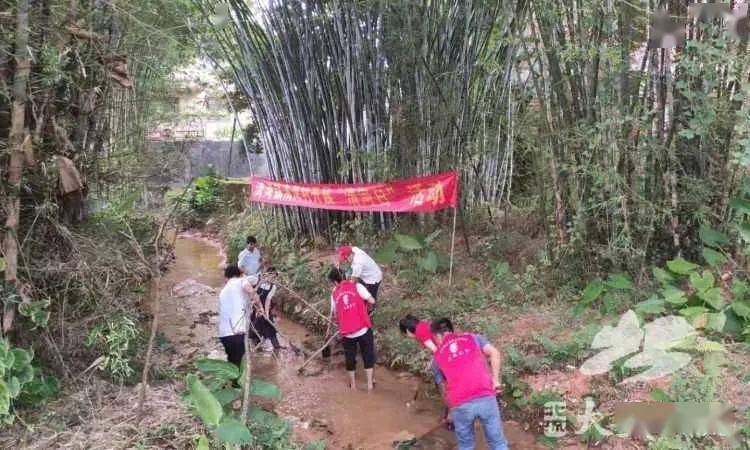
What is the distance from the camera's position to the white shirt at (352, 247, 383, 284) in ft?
16.5

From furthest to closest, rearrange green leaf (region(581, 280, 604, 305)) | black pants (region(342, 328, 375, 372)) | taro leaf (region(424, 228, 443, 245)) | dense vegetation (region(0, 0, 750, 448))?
taro leaf (region(424, 228, 443, 245)), green leaf (region(581, 280, 604, 305)), black pants (region(342, 328, 375, 372)), dense vegetation (region(0, 0, 750, 448))

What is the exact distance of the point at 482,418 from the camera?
288 centimetres

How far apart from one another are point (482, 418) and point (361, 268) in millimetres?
2338

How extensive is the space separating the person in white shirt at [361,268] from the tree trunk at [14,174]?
2506 millimetres

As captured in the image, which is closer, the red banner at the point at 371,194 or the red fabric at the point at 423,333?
the red fabric at the point at 423,333

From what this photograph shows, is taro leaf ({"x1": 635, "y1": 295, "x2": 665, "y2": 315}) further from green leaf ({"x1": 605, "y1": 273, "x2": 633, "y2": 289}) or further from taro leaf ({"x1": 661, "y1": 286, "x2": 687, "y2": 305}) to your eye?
green leaf ({"x1": 605, "y1": 273, "x2": 633, "y2": 289})

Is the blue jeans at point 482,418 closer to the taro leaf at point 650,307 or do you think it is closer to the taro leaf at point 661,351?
the taro leaf at point 661,351

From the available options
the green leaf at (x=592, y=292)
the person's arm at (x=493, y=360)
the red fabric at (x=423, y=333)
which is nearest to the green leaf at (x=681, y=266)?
the green leaf at (x=592, y=292)

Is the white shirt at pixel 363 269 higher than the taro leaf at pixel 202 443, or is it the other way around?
the white shirt at pixel 363 269

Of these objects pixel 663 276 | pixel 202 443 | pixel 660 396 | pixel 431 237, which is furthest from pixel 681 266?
pixel 202 443

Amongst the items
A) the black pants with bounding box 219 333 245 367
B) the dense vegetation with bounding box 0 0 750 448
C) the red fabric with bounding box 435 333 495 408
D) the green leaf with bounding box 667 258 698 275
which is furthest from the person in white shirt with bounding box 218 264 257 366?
the green leaf with bounding box 667 258 698 275

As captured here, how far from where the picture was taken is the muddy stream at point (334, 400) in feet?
12.7

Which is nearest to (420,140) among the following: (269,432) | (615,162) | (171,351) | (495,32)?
(495,32)

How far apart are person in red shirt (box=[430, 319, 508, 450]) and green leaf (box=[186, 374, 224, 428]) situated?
113cm
